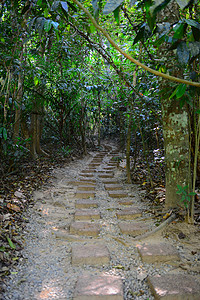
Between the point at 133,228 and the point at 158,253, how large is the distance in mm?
483

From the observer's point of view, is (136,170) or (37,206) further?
(136,170)

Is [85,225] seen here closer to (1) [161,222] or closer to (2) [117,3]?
(1) [161,222]

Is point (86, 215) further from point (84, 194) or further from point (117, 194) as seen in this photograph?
point (117, 194)

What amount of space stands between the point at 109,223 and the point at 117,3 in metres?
1.98

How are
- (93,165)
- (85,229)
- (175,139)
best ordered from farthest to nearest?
(93,165), (175,139), (85,229)

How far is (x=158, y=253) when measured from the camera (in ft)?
5.81

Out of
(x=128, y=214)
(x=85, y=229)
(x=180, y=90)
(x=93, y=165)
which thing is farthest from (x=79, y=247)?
(x=93, y=165)

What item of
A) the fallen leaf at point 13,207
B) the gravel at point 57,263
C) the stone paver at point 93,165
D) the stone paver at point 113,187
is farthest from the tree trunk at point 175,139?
the stone paver at point 93,165

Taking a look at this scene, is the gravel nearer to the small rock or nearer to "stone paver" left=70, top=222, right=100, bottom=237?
"stone paver" left=70, top=222, right=100, bottom=237

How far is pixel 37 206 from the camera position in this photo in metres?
2.83

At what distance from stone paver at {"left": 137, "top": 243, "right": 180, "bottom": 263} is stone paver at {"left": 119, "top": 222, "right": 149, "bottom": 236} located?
1.01 feet

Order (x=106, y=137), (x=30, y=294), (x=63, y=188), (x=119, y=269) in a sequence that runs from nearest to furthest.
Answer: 1. (x=30, y=294)
2. (x=119, y=269)
3. (x=63, y=188)
4. (x=106, y=137)

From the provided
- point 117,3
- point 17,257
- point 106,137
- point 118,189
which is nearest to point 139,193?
point 118,189

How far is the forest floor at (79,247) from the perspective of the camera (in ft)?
4.83
